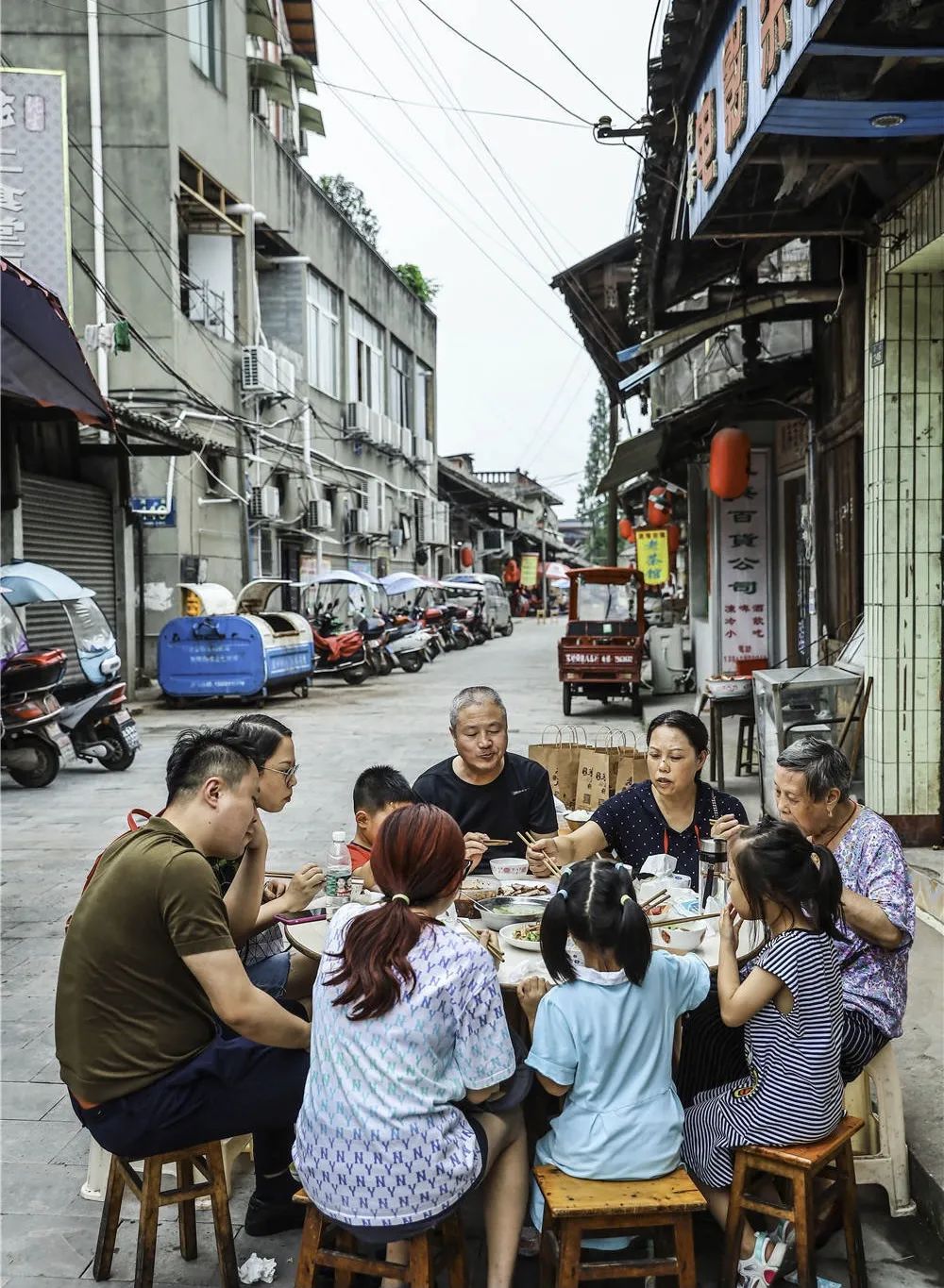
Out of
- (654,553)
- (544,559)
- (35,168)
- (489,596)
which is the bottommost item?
A: (489,596)

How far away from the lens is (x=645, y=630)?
16703mm

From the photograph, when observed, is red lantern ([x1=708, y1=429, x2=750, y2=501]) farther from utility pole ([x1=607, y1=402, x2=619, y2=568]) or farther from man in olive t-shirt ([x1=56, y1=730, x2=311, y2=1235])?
utility pole ([x1=607, y1=402, x2=619, y2=568])

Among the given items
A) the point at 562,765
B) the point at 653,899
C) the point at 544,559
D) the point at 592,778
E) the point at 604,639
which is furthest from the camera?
the point at 544,559

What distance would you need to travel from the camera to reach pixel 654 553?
19.2 metres

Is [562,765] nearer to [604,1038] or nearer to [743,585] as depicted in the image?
[604,1038]

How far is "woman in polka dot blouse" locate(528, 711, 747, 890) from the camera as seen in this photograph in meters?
4.06

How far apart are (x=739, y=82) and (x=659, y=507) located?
45.9ft

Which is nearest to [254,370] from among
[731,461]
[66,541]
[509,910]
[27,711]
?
[66,541]

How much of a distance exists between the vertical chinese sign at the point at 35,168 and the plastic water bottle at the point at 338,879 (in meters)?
9.29

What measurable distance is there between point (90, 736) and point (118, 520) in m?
5.83

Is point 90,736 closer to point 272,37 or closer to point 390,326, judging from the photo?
point 272,37

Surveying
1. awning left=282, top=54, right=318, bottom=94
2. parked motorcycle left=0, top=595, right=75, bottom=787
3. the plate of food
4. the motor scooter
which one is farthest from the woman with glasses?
awning left=282, top=54, right=318, bottom=94

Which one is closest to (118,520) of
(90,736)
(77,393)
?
(77,393)

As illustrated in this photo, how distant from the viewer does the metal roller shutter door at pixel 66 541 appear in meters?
13.5
